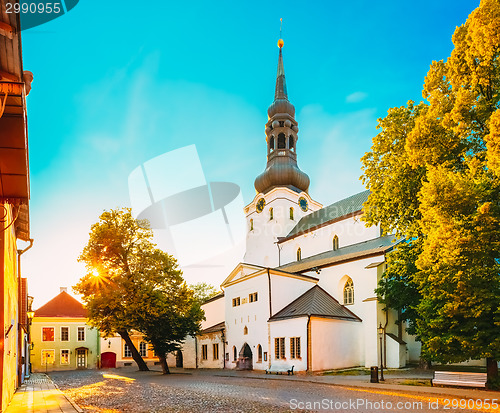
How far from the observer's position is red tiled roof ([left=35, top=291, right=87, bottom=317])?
45875mm

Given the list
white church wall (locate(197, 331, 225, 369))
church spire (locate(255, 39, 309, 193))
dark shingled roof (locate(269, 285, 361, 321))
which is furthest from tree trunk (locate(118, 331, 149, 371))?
church spire (locate(255, 39, 309, 193))

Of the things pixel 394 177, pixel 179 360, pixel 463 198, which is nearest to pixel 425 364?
pixel 394 177

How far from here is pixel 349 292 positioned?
3152cm

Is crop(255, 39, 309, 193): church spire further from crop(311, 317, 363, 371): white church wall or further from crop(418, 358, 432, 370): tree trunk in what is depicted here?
crop(418, 358, 432, 370): tree trunk

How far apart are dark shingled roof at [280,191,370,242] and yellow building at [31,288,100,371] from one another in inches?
879

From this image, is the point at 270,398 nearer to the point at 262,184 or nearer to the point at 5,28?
the point at 5,28

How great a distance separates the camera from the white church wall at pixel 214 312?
44.5 metres

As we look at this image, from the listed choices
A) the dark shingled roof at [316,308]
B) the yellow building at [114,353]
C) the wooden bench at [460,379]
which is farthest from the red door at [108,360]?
the wooden bench at [460,379]

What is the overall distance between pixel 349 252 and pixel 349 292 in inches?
154

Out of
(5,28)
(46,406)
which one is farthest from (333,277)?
(5,28)

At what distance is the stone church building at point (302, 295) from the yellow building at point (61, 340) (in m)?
11.4

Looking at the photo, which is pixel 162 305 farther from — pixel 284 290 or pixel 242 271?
pixel 242 271

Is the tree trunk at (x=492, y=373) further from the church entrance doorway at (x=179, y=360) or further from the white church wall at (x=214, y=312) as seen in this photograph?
the church entrance doorway at (x=179, y=360)

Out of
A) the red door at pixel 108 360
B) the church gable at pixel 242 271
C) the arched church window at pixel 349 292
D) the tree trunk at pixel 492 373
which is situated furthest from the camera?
the red door at pixel 108 360
